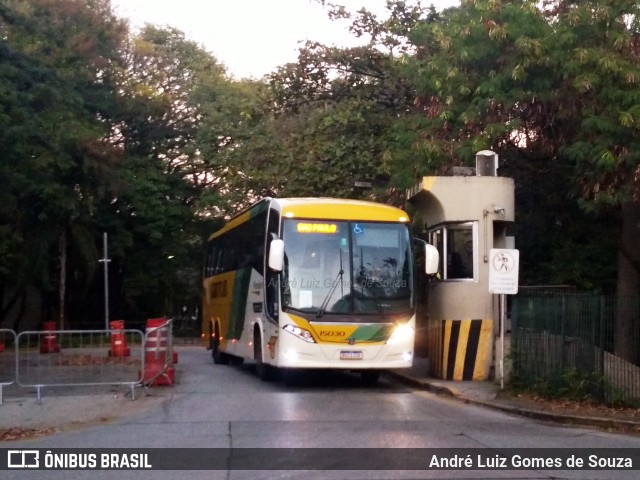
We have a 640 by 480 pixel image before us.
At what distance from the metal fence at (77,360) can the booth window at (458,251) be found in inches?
230

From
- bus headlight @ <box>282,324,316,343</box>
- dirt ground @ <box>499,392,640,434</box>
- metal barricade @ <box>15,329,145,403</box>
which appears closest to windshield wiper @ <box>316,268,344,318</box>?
bus headlight @ <box>282,324,316,343</box>

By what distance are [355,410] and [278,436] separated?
307 cm

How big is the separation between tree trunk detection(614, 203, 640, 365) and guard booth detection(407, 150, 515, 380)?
2.61 metres

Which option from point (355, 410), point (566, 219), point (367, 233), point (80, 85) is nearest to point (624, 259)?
point (566, 219)

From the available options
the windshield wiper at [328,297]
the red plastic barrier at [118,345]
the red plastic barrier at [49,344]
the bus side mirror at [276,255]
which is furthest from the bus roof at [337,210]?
the red plastic barrier at [118,345]

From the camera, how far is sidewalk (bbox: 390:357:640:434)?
14.0 m

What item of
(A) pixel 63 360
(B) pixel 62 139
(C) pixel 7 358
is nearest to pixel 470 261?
(A) pixel 63 360

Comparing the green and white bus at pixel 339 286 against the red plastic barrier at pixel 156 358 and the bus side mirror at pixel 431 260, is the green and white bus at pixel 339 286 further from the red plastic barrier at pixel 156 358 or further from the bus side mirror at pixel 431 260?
the red plastic barrier at pixel 156 358

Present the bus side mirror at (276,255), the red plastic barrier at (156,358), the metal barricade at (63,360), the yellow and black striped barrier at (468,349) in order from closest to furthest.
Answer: the metal barricade at (63,360) < the bus side mirror at (276,255) < the red plastic barrier at (156,358) < the yellow and black striped barrier at (468,349)

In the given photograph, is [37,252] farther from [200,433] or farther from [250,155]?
[200,433]

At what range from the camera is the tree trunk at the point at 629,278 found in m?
16.1

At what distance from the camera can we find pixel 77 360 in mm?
18359

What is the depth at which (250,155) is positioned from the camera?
108 feet

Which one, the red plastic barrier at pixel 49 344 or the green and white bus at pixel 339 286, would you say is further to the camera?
the green and white bus at pixel 339 286
